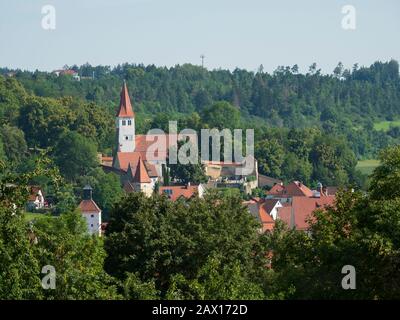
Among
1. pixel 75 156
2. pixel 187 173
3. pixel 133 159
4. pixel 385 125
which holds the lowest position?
pixel 385 125

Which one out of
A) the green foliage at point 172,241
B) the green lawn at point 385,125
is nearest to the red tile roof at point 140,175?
the green foliage at point 172,241

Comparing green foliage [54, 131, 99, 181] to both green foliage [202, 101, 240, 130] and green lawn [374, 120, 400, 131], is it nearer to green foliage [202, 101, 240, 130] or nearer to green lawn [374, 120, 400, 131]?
green foliage [202, 101, 240, 130]

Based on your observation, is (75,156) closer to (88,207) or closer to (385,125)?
(88,207)

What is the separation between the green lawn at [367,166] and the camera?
83225 millimetres

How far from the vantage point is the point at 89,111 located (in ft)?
272

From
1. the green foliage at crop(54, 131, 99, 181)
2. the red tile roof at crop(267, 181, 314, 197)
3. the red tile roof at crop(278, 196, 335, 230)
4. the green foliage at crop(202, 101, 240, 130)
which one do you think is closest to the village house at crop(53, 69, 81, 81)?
the green foliage at crop(202, 101, 240, 130)

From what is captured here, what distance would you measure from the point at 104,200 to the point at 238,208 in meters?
33.9

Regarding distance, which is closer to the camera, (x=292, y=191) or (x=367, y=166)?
(x=292, y=191)

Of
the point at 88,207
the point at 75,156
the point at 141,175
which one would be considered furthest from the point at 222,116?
the point at 88,207

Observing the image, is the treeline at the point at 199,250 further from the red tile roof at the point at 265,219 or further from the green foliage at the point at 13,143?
the green foliage at the point at 13,143

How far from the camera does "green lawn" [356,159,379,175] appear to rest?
8322 cm

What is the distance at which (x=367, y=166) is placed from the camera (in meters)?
89.1

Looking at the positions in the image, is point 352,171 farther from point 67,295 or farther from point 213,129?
point 67,295
